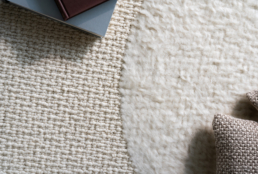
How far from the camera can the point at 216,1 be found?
59 cm

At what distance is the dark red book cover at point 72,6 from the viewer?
18.1 inches

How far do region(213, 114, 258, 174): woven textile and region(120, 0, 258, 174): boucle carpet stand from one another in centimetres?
8

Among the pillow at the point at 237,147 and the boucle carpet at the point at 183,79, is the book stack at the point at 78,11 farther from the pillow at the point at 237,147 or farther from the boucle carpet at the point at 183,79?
the pillow at the point at 237,147

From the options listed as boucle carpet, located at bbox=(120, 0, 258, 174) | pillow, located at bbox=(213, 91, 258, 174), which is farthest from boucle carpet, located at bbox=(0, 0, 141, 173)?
pillow, located at bbox=(213, 91, 258, 174)

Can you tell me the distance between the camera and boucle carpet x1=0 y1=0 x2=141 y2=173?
54cm

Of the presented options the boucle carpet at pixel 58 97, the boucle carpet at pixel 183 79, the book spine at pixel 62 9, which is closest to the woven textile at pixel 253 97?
the boucle carpet at pixel 183 79

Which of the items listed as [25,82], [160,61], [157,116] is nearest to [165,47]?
[160,61]

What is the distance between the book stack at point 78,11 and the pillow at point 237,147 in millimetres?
356

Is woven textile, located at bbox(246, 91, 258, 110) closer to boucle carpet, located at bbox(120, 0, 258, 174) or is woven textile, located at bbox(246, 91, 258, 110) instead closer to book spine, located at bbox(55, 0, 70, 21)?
boucle carpet, located at bbox(120, 0, 258, 174)

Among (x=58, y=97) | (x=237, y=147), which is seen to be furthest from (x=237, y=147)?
(x=58, y=97)

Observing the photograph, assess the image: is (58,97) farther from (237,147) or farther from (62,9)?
(237,147)

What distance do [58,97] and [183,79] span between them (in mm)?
321

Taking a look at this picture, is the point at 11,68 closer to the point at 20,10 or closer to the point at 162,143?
the point at 20,10

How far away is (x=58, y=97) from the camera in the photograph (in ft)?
1.81
